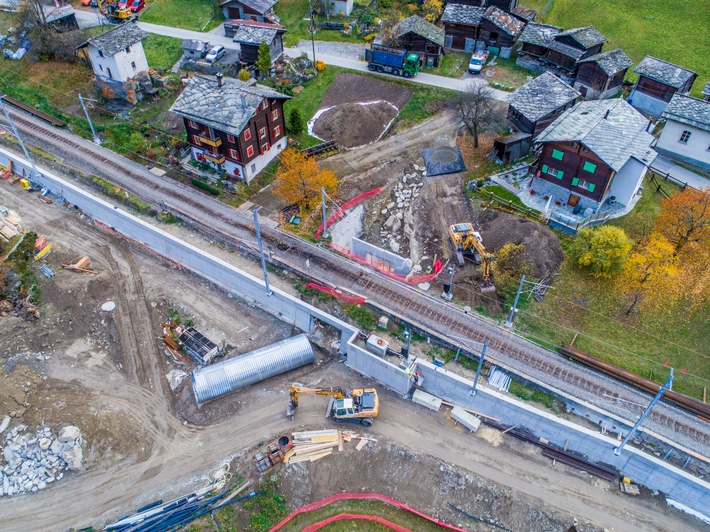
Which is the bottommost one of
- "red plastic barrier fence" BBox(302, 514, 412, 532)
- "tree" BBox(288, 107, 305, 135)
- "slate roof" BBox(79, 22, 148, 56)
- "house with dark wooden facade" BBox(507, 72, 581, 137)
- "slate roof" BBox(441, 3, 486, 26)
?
"red plastic barrier fence" BBox(302, 514, 412, 532)

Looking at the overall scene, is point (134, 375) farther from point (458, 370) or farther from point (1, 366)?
point (458, 370)

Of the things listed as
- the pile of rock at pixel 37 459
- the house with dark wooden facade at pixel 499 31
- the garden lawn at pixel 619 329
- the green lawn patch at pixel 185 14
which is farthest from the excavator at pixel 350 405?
the green lawn patch at pixel 185 14

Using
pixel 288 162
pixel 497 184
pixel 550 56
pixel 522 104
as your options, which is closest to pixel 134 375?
pixel 288 162

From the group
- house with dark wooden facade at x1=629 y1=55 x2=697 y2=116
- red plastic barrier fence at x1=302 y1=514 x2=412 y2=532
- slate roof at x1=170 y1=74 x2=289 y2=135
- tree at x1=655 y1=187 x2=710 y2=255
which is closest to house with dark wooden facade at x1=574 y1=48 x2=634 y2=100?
house with dark wooden facade at x1=629 y1=55 x2=697 y2=116

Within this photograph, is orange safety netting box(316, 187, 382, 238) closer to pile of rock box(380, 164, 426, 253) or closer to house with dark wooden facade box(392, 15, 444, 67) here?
pile of rock box(380, 164, 426, 253)

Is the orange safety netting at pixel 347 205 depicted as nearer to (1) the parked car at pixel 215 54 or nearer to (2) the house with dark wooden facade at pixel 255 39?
(2) the house with dark wooden facade at pixel 255 39
